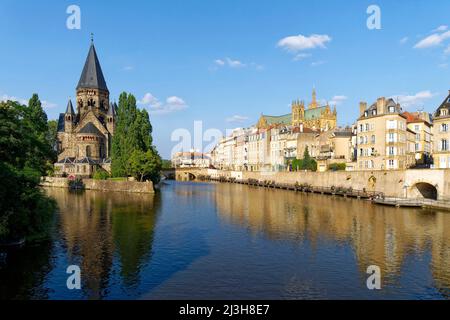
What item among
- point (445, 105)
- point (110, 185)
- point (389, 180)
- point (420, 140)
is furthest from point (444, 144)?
point (110, 185)

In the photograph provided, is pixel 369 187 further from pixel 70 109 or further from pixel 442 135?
pixel 70 109

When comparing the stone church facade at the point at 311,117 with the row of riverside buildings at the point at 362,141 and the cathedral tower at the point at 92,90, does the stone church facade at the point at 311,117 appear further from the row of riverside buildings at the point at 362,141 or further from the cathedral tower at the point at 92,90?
the cathedral tower at the point at 92,90

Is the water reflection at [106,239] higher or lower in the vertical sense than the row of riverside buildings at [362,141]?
lower

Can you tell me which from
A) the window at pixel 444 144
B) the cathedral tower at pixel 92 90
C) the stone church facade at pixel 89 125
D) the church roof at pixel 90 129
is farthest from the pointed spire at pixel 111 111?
the window at pixel 444 144

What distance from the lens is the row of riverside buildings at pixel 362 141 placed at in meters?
72.6

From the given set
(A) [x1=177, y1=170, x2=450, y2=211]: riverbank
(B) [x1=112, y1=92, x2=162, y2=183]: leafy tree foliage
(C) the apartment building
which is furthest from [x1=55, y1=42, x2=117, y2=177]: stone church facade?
(C) the apartment building

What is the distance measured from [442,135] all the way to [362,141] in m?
19.3

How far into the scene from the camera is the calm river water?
2205cm

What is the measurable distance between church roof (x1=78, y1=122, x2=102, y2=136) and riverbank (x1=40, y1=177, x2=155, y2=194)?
21982 millimetres

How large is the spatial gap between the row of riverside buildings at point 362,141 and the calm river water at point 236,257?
24.7 m

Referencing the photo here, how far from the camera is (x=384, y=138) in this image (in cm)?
7381

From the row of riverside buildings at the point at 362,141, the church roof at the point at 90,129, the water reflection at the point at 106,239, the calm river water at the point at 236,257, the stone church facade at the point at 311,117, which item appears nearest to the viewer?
the calm river water at the point at 236,257

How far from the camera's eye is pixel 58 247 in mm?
31250
